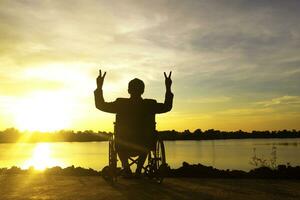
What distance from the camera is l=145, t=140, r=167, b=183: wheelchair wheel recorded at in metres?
8.15

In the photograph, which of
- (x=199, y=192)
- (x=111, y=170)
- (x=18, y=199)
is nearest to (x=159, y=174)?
(x=111, y=170)

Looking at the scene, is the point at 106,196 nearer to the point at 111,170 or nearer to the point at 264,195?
the point at 111,170

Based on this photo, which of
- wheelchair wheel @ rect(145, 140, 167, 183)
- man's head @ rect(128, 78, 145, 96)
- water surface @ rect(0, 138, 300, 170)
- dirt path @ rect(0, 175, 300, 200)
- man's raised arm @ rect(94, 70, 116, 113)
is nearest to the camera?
dirt path @ rect(0, 175, 300, 200)

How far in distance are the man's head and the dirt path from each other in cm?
173

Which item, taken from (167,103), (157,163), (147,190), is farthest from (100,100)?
(147,190)

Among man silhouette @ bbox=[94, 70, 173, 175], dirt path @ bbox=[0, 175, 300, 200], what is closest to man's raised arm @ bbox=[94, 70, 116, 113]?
man silhouette @ bbox=[94, 70, 173, 175]

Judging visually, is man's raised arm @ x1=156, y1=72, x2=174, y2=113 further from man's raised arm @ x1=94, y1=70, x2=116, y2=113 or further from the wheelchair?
man's raised arm @ x1=94, y1=70, x2=116, y2=113

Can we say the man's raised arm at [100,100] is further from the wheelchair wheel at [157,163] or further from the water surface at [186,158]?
the water surface at [186,158]

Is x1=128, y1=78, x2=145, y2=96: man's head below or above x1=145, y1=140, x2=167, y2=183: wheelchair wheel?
above

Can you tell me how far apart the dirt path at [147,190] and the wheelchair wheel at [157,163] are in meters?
0.19

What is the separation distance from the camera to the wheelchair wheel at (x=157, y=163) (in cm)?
815

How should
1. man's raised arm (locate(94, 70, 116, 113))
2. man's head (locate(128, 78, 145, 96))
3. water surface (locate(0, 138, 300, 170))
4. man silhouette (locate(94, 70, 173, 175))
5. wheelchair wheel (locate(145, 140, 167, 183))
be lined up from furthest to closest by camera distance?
water surface (locate(0, 138, 300, 170))
man's head (locate(128, 78, 145, 96))
man silhouette (locate(94, 70, 173, 175))
wheelchair wheel (locate(145, 140, 167, 183))
man's raised arm (locate(94, 70, 116, 113))

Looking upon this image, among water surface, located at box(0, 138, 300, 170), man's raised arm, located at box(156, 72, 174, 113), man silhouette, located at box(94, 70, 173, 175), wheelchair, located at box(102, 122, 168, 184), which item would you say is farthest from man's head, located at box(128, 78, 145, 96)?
water surface, located at box(0, 138, 300, 170)

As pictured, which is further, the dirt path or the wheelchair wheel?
the wheelchair wheel
